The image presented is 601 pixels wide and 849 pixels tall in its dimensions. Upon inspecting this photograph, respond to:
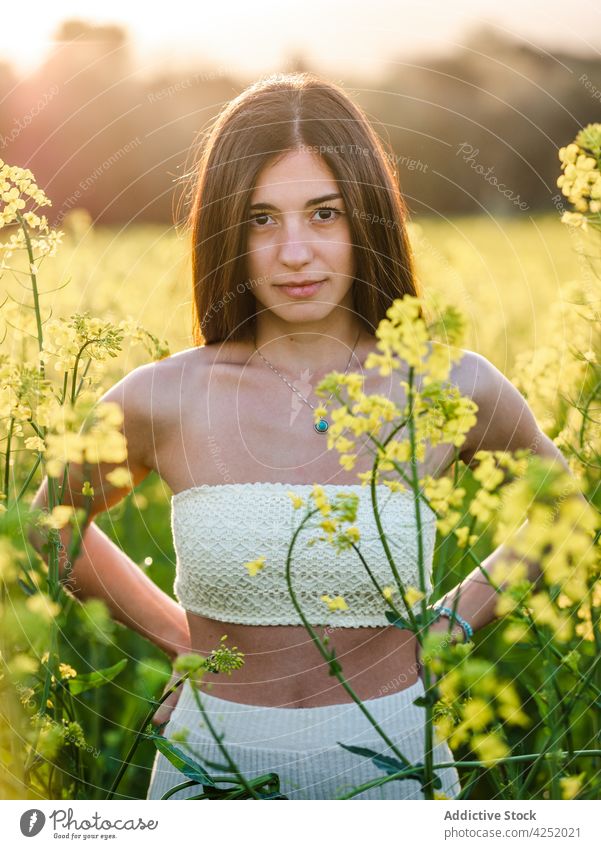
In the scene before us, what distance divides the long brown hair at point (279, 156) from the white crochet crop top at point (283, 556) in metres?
0.30

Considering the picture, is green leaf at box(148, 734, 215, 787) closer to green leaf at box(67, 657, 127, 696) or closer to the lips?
green leaf at box(67, 657, 127, 696)

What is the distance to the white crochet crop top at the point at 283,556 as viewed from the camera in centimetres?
132

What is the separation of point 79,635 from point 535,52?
1.28 meters

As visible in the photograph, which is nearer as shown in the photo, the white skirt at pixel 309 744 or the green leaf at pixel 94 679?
the green leaf at pixel 94 679

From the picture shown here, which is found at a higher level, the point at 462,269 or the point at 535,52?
the point at 462,269

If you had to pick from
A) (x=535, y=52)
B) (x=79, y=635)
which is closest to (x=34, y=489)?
(x=79, y=635)

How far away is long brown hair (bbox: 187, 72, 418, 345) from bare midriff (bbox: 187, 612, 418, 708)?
48 cm

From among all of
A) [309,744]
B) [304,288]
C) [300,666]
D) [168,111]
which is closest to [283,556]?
[300,666]

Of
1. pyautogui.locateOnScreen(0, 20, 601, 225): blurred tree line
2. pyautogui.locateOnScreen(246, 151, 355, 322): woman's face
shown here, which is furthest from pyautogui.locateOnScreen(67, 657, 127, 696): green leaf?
pyautogui.locateOnScreen(0, 20, 601, 225): blurred tree line

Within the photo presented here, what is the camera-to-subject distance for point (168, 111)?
1.85 metres

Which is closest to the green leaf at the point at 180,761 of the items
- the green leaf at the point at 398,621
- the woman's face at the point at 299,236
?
the green leaf at the point at 398,621

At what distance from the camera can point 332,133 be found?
1275 millimetres
